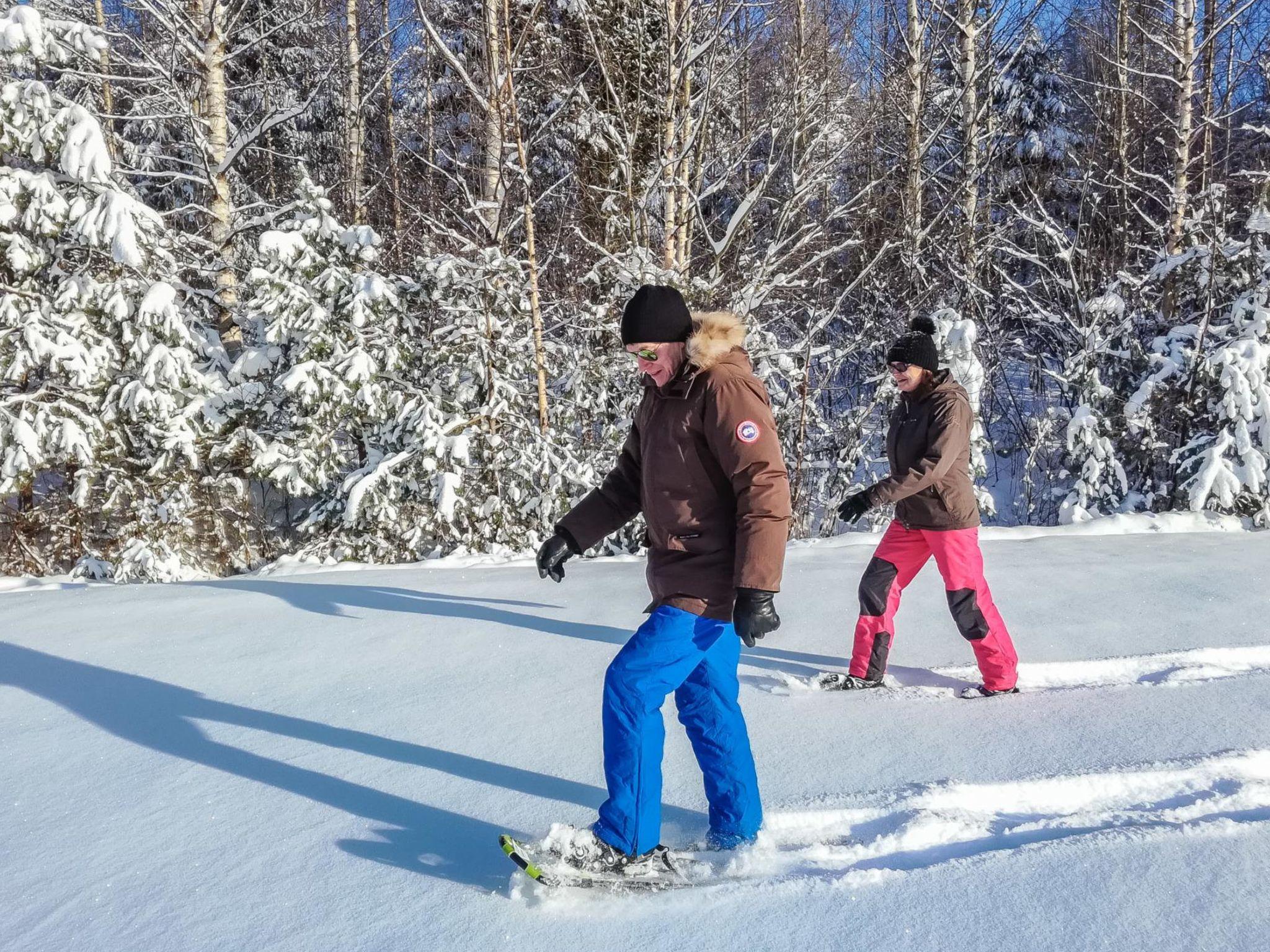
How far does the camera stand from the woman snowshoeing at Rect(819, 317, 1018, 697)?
11.8 feet

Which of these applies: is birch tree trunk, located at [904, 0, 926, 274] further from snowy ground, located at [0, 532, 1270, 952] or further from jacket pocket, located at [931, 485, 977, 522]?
jacket pocket, located at [931, 485, 977, 522]

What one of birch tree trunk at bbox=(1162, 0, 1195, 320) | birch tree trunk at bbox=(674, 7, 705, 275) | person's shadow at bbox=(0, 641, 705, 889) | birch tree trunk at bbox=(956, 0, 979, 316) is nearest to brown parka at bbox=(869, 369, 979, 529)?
person's shadow at bbox=(0, 641, 705, 889)

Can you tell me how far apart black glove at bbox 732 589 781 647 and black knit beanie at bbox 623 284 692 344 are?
767mm

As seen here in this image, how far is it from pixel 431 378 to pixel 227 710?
6.17 meters

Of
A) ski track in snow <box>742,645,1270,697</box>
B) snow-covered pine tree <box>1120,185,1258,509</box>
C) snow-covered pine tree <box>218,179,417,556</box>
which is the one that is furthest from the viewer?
snow-covered pine tree <box>218,179,417,556</box>

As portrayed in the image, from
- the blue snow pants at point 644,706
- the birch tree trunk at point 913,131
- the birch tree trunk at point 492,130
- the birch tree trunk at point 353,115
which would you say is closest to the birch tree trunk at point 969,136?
the birch tree trunk at point 913,131

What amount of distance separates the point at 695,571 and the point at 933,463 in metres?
1.61

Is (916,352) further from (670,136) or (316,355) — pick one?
(316,355)

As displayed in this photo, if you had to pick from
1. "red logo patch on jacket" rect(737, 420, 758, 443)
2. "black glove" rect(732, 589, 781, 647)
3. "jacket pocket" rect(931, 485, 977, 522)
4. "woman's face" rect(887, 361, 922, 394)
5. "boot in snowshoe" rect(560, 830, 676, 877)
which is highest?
"woman's face" rect(887, 361, 922, 394)

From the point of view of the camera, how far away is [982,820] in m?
2.66

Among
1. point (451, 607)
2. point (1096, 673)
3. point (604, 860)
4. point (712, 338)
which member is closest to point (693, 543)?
point (712, 338)

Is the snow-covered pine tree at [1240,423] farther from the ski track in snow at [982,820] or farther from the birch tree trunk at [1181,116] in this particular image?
the ski track in snow at [982,820]

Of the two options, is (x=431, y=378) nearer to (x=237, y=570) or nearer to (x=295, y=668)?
(x=237, y=570)

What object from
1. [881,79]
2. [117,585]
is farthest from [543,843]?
[881,79]
